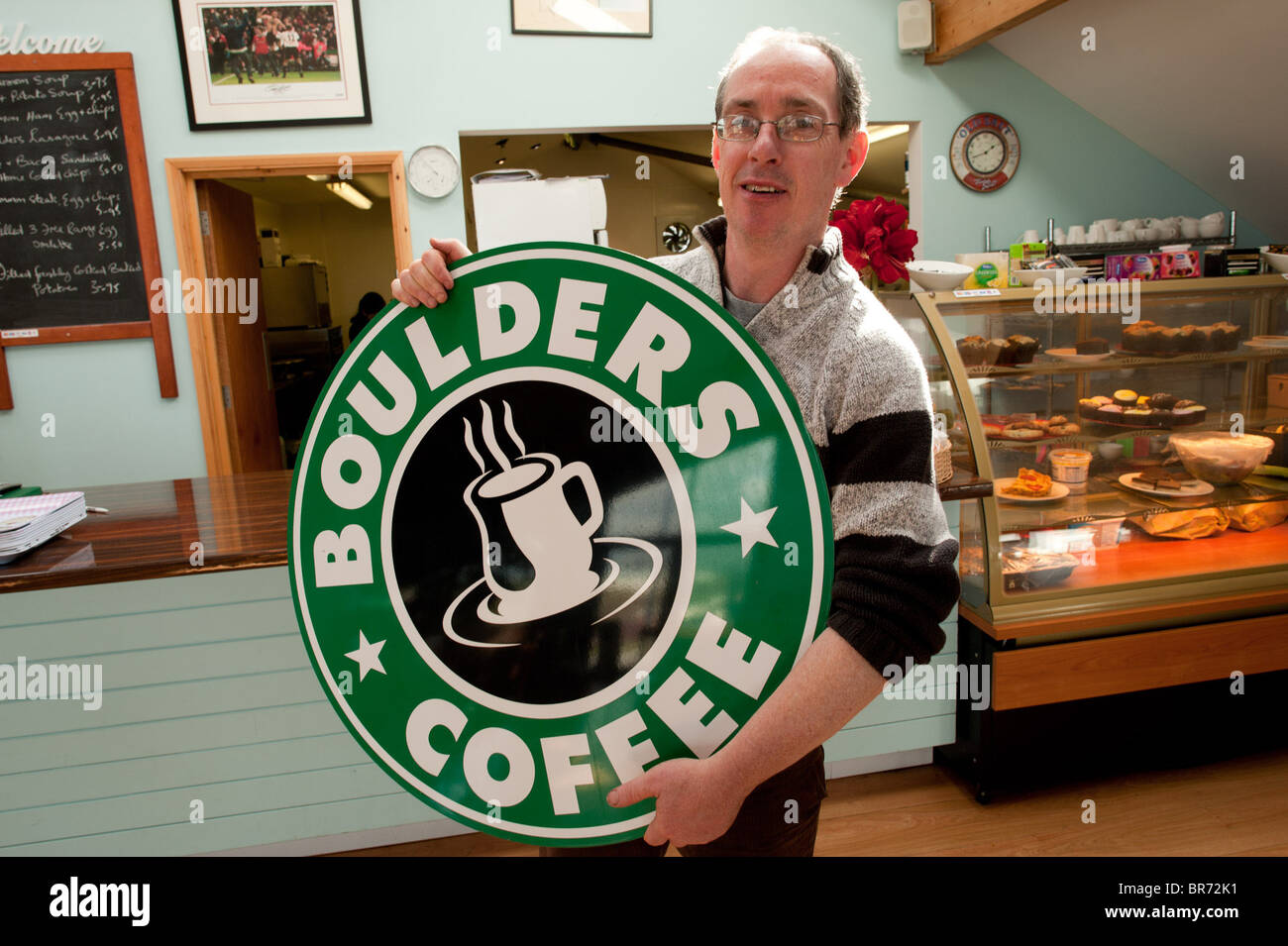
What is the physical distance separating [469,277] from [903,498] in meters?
0.56

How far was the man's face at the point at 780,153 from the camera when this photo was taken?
0.96 metres

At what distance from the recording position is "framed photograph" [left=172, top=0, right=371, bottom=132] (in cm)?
379

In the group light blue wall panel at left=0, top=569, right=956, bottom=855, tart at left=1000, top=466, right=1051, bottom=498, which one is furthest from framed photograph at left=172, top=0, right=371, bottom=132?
tart at left=1000, top=466, right=1051, bottom=498

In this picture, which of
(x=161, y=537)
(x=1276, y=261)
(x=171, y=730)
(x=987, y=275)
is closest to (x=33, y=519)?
(x=161, y=537)

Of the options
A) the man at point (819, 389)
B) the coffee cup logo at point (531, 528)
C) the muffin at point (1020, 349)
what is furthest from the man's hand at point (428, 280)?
the muffin at point (1020, 349)

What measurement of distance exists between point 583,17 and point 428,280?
3921mm

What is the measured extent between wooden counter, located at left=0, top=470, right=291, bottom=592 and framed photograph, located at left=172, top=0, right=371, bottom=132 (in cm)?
227

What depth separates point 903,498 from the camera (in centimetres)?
91

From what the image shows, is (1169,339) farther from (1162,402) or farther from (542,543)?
(542,543)

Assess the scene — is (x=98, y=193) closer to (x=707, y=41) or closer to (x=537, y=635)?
(x=707, y=41)

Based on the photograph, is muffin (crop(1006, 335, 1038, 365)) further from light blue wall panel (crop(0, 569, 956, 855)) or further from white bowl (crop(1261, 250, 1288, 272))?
light blue wall panel (crop(0, 569, 956, 855))

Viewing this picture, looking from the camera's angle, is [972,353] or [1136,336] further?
[1136,336]

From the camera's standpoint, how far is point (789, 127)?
37.7 inches
